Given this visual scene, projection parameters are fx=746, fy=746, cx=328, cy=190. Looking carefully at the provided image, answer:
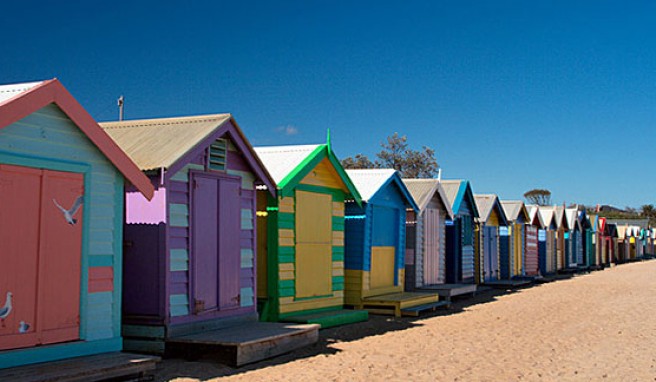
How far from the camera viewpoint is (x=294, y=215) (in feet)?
42.3

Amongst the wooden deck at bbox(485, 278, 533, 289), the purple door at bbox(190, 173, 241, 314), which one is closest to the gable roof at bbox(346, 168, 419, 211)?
the purple door at bbox(190, 173, 241, 314)

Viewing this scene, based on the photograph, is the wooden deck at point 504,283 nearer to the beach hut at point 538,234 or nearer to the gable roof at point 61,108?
the beach hut at point 538,234

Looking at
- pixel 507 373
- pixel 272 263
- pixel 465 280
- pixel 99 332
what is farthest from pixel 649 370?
pixel 465 280

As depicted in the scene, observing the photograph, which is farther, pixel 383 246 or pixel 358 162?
pixel 358 162

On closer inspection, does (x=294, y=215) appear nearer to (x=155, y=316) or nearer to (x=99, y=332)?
(x=155, y=316)

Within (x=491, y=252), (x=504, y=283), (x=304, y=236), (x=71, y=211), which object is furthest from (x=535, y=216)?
(x=71, y=211)

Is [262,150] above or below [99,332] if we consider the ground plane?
above

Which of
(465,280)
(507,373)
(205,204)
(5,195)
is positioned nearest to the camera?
(5,195)

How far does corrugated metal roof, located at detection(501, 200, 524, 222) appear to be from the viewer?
27656 millimetres

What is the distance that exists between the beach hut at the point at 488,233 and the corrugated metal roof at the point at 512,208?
1389 millimetres

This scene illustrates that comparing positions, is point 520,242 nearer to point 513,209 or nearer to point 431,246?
point 513,209

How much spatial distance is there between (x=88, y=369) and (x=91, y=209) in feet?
6.13

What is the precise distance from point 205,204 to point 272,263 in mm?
2331

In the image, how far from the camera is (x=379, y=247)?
16.4 metres
